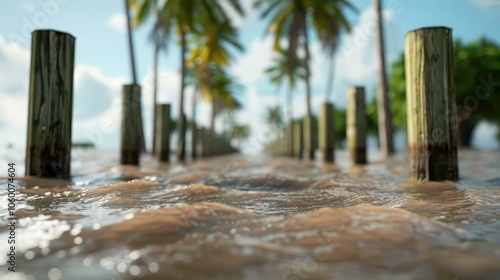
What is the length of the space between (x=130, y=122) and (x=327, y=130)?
16.4 feet

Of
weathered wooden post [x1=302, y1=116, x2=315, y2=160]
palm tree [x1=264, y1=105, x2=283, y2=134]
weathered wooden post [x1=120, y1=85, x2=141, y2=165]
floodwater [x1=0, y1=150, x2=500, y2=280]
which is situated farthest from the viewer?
palm tree [x1=264, y1=105, x2=283, y2=134]

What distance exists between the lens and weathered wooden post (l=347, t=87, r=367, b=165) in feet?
24.8

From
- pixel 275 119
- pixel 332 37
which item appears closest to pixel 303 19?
pixel 332 37

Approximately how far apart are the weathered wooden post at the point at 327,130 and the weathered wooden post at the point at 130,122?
4655 millimetres

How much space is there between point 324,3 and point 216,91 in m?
15.6

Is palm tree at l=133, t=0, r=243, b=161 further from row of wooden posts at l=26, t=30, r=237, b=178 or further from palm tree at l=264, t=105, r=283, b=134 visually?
palm tree at l=264, t=105, r=283, b=134

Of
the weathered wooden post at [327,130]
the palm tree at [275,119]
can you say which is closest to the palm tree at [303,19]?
the weathered wooden post at [327,130]

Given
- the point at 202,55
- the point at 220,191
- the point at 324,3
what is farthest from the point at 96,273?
the point at 202,55

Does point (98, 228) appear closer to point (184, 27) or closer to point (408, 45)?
point (408, 45)

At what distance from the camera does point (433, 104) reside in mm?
3723

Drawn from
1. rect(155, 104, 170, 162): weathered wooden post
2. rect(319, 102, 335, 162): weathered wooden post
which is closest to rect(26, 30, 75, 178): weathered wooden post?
rect(155, 104, 170, 162): weathered wooden post

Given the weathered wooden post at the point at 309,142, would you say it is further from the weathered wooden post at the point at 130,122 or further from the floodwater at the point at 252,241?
the floodwater at the point at 252,241

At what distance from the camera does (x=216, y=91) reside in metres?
33.2

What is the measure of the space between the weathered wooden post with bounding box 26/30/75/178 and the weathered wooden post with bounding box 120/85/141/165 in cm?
246
